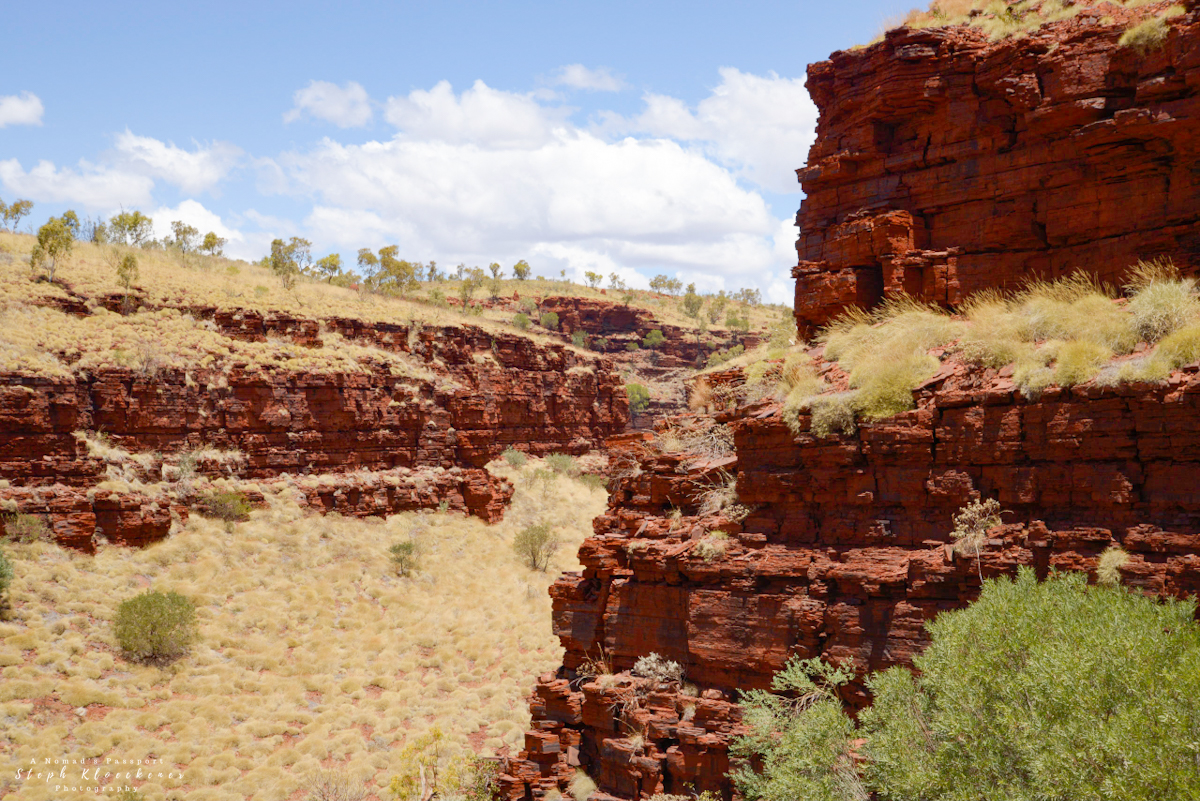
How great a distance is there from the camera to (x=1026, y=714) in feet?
22.6

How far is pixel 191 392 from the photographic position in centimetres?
3031

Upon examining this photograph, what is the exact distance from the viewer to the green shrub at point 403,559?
31.8 metres

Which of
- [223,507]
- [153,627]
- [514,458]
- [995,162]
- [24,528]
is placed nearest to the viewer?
[995,162]

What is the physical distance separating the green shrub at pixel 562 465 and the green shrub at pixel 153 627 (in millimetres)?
24229

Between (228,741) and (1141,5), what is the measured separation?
24.6 m

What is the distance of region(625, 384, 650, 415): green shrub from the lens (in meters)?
63.4

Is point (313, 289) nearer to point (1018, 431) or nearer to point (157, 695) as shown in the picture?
point (157, 695)

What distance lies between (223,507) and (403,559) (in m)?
7.15

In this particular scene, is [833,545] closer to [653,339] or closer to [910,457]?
[910,457]

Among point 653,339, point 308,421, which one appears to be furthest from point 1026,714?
point 653,339

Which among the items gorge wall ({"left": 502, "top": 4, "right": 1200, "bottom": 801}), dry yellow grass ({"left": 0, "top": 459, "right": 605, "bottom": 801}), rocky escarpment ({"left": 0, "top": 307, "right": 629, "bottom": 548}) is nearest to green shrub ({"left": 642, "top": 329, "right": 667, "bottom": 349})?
rocky escarpment ({"left": 0, "top": 307, "right": 629, "bottom": 548})

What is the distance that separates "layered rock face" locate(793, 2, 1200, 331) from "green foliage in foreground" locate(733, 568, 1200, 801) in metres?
6.39

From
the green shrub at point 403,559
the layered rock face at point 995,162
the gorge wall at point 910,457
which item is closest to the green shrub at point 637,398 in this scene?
the green shrub at point 403,559

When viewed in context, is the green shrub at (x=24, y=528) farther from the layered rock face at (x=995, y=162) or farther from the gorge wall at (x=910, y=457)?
the layered rock face at (x=995, y=162)
